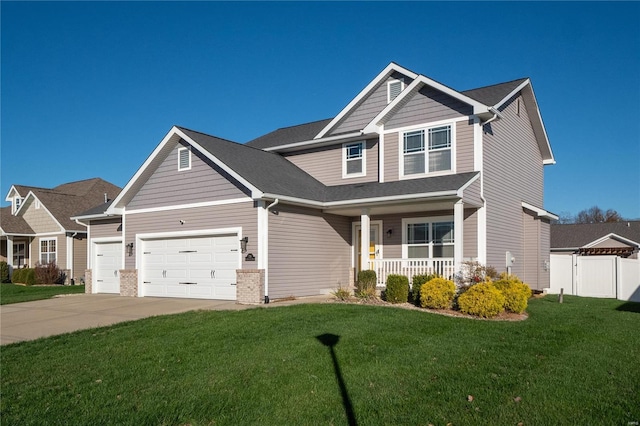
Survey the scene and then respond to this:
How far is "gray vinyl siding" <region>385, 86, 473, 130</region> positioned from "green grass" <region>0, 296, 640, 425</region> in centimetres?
702

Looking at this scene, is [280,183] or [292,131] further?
[292,131]

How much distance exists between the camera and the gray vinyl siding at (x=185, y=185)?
53.4 feet

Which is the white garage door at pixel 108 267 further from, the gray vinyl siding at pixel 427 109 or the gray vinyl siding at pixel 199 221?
the gray vinyl siding at pixel 427 109

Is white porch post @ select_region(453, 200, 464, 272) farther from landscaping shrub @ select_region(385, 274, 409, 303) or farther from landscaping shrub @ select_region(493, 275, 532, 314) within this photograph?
landscaping shrub @ select_region(493, 275, 532, 314)

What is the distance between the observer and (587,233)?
121 ft

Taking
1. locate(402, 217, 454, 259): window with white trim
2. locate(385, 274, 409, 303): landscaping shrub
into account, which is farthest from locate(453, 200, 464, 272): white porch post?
locate(402, 217, 454, 259): window with white trim

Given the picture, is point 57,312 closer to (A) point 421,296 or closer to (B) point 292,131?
(A) point 421,296

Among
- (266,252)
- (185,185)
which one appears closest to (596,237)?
(266,252)

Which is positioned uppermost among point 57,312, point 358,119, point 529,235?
point 358,119

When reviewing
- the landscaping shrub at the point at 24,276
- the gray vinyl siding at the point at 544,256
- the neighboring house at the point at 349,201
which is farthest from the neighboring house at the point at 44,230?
the gray vinyl siding at the point at 544,256

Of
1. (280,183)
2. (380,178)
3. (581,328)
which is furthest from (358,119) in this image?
(581,328)

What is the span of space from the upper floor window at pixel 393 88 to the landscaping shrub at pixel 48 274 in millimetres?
19177

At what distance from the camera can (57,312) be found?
48.1 feet

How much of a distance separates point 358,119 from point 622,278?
1118cm
